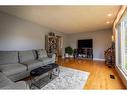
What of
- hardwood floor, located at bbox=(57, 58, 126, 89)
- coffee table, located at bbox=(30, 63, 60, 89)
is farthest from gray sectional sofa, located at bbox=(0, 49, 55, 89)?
hardwood floor, located at bbox=(57, 58, 126, 89)

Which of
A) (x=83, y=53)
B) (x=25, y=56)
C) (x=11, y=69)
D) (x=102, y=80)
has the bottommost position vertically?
(x=102, y=80)

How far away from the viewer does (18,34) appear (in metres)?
3.63

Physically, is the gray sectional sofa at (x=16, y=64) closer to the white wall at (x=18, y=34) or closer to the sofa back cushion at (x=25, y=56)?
the sofa back cushion at (x=25, y=56)

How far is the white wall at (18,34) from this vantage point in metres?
3.15

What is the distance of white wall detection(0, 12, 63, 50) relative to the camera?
3.15m

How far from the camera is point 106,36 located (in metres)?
6.10

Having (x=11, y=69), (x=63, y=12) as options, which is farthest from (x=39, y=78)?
(x=63, y=12)

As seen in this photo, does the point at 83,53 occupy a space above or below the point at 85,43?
below

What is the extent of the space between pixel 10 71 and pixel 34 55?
1.54 m

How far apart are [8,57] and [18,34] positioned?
1217mm

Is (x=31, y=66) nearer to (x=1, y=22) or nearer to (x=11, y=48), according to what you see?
(x=11, y=48)

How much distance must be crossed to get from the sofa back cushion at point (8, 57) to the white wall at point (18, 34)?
0.49 meters

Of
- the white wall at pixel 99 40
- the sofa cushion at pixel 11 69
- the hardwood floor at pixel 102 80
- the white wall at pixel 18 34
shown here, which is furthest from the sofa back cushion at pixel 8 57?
the white wall at pixel 99 40

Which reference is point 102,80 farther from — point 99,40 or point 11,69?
point 99,40
